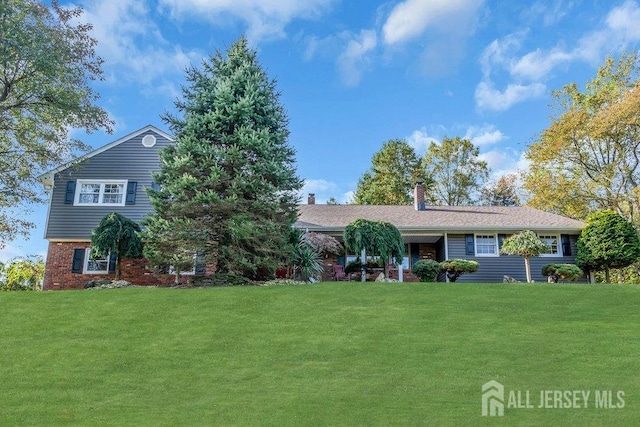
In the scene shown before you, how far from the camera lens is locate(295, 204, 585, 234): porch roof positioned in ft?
71.8

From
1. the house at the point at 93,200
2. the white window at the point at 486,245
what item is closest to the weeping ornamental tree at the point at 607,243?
the white window at the point at 486,245

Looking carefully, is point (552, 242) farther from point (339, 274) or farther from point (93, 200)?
point (93, 200)

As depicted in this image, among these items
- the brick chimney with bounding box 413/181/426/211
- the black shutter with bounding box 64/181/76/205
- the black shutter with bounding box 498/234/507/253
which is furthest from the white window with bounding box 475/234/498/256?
the black shutter with bounding box 64/181/76/205

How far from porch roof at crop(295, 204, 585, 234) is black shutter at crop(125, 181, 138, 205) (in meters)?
7.19

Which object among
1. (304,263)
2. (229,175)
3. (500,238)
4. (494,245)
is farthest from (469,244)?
(229,175)

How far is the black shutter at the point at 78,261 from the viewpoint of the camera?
769 inches

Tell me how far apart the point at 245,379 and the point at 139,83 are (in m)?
15.0

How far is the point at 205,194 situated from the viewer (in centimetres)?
1469

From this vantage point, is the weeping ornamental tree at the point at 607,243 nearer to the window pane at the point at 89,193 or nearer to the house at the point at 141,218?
the house at the point at 141,218

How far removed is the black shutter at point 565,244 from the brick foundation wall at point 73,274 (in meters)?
16.3

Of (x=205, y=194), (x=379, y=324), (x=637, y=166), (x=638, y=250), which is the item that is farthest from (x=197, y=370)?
Result: (x=637, y=166)

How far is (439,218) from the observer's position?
23.4 metres

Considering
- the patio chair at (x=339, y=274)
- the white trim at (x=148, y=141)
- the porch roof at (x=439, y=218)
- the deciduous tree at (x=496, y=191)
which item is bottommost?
the patio chair at (x=339, y=274)

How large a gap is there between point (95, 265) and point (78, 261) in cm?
70
